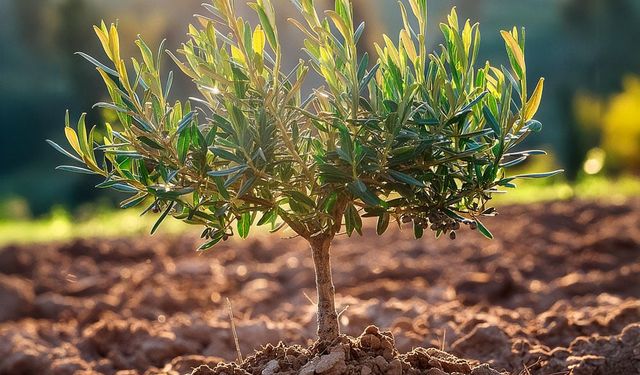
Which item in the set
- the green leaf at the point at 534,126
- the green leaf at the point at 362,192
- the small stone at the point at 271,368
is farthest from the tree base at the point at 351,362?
the green leaf at the point at 534,126

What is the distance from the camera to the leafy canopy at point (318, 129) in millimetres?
2803

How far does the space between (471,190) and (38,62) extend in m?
30.2

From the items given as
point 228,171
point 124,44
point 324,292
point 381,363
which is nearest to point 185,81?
point 124,44

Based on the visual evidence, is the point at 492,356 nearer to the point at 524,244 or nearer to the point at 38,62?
the point at 524,244

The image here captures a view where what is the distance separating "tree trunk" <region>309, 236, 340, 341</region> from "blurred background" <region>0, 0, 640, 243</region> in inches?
612

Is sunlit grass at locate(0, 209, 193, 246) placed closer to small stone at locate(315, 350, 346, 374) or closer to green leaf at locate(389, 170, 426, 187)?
small stone at locate(315, 350, 346, 374)

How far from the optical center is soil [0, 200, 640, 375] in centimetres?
382

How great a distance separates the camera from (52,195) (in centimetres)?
2848

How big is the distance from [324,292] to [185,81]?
876 inches

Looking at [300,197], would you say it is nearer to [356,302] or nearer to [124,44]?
[356,302]

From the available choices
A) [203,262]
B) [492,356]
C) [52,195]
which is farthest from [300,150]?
[52,195]

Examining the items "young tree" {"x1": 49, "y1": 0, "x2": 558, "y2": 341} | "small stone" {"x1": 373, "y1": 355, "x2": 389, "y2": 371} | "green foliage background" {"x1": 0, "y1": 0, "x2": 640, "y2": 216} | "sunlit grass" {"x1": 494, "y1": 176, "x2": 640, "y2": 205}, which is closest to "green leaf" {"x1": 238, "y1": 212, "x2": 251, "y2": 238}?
"young tree" {"x1": 49, "y1": 0, "x2": 558, "y2": 341}

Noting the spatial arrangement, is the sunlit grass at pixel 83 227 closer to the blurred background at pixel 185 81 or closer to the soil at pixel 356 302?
the soil at pixel 356 302

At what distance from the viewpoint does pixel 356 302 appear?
6438 mm
